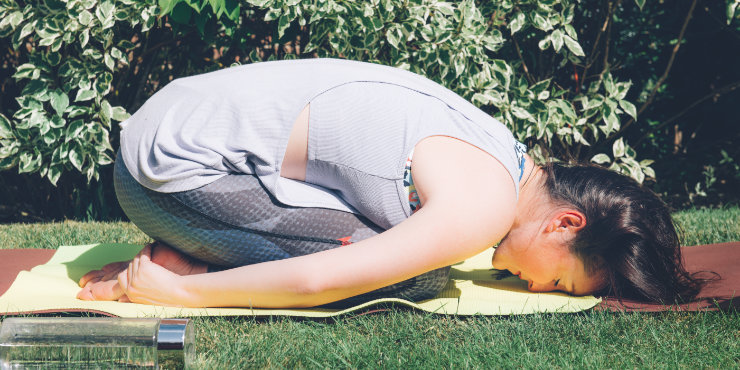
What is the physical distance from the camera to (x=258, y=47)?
150 inches

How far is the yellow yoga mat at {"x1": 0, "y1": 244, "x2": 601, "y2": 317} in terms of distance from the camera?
1876 mm

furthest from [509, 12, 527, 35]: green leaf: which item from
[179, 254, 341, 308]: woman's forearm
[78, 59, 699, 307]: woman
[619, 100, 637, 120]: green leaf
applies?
[179, 254, 341, 308]: woman's forearm

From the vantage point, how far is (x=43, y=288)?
84.7 inches

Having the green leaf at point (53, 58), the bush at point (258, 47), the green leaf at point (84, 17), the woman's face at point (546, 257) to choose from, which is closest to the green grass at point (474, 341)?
the woman's face at point (546, 257)

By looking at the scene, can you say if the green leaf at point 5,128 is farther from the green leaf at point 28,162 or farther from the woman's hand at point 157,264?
the woman's hand at point 157,264

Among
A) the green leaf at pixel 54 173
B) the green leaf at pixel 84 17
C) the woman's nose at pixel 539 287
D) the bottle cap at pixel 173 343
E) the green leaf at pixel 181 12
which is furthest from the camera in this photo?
the green leaf at pixel 54 173

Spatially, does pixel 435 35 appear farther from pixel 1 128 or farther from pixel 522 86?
pixel 1 128

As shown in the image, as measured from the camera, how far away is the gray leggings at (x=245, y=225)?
6.25ft

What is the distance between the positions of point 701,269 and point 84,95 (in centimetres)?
290

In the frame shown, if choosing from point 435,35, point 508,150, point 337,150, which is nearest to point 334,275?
point 337,150

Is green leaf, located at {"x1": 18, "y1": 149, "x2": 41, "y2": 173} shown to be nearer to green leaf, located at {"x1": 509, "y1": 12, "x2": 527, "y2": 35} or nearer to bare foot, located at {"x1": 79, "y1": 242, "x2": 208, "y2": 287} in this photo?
bare foot, located at {"x1": 79, "y1": 242, "x2": 208, "y2": 287}

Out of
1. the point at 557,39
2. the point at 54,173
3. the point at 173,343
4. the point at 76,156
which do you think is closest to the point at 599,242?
the point at 173,343

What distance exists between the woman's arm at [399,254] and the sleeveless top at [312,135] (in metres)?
0.06

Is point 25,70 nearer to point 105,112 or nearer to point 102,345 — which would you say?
point 105,112
